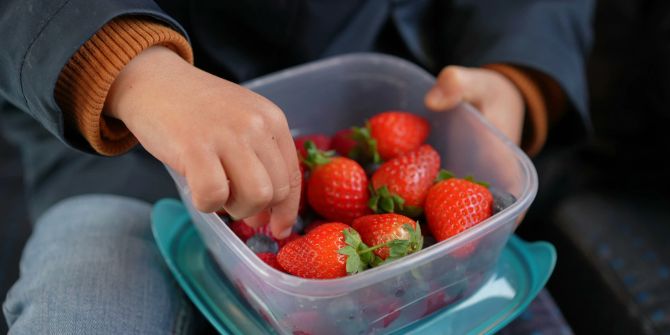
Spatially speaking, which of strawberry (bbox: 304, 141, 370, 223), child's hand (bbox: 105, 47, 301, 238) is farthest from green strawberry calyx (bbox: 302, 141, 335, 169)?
child's hand (bbox: 105, 47, 301, 238)

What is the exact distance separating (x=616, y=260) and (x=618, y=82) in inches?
12.8

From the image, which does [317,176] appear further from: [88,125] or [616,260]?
[616,260]

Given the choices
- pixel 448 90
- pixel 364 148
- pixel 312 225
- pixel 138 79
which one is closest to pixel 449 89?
pixel 448 90

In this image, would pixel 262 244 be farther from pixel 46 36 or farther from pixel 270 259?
pixel 46 36

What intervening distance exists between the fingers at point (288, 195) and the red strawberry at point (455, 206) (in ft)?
0.43

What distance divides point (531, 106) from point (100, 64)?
1.71 feet

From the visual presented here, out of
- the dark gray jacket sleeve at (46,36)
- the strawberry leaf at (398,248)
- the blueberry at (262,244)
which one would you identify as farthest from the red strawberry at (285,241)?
the dark gray jacket sleeve at (46,36)

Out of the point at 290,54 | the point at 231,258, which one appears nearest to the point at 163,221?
the point at 231,258

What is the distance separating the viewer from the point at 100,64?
542 millimetres

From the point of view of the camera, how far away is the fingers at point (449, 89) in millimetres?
695

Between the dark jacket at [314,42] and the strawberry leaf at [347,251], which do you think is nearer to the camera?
the strawberry leaf at [347,251]

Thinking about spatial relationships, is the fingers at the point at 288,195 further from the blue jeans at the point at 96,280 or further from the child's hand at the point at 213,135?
the blue jeans at the point at 96,280

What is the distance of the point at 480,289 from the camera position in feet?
2.08

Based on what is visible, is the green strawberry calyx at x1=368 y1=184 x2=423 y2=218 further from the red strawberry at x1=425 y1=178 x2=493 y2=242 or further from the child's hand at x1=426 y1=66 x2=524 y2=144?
the child's hand at x1=426 y1=66 x2=524 y2=144
